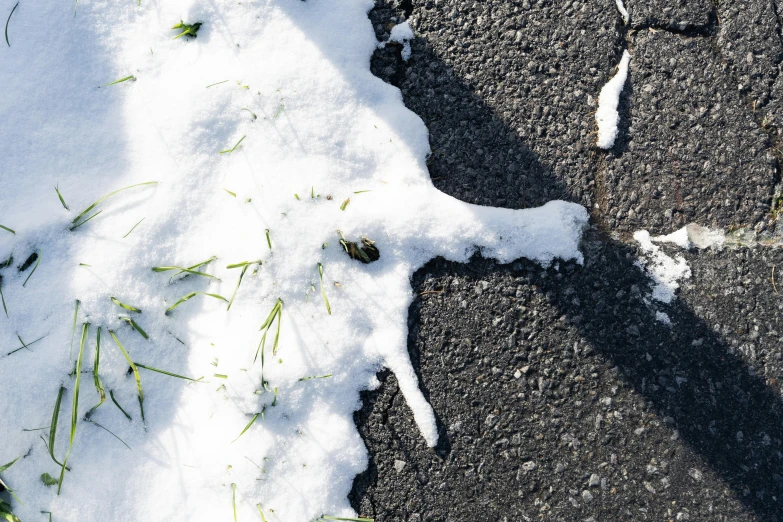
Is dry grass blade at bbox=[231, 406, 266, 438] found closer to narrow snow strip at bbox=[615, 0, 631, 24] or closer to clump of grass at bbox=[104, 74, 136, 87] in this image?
clump of grass at bbox=[104, 74, 136, 87]

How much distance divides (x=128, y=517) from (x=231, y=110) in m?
1.43

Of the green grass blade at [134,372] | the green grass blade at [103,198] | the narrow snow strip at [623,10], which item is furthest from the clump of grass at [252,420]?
the narrow snow strip at [623,10]

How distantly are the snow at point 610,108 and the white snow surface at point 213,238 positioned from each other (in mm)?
290

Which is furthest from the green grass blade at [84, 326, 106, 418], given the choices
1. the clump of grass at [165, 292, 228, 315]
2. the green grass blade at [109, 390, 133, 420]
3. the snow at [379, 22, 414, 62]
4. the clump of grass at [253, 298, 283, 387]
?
the snow at [379, 22, 414, 62]

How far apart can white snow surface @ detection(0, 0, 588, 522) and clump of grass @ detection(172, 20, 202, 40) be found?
0.02 m

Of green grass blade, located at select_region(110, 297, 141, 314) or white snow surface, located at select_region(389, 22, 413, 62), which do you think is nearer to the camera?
green grass blade, located at select_region(110, 297, 141, 314)

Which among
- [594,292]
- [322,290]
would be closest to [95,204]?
[322,290]

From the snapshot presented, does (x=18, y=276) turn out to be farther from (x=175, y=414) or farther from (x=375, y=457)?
(x=375, y=457)

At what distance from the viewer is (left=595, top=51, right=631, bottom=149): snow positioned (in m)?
1.88

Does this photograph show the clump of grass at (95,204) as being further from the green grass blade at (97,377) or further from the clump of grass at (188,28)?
the clump of grass at (188,28)

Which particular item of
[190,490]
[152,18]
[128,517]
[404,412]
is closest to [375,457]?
[404,412]

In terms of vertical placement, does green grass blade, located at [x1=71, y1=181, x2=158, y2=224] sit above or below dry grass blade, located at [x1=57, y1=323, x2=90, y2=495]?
above

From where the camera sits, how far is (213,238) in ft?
5.99

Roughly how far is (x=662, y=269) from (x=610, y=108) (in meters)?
0.61
